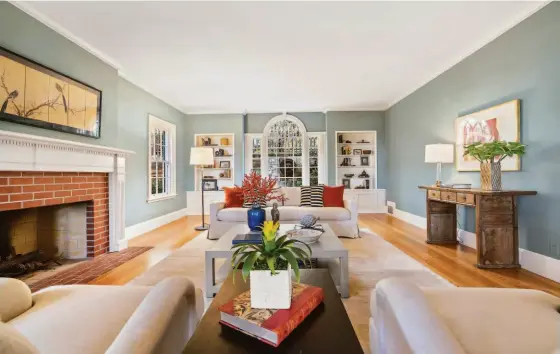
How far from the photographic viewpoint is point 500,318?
1152 mm

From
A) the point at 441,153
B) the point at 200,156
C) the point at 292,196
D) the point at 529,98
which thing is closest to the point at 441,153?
the point at 441,153

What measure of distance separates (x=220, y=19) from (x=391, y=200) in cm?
546

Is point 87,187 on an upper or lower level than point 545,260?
upper

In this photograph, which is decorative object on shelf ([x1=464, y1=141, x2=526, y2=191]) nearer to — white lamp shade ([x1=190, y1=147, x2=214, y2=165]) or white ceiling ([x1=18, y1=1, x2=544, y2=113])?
white ceiling ([x1=18, y1=1, x2=544, y2=113])

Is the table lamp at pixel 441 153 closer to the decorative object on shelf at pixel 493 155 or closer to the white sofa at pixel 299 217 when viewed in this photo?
the decorative object on shelf at pixel 493 155

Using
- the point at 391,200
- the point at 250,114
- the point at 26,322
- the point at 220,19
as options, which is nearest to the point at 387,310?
the point at 26,322

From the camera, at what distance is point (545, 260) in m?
2.81

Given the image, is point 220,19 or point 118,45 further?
point 118,45

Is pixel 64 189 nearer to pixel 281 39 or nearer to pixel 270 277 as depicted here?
pixel 281 39

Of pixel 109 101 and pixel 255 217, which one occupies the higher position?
pixel 109 101

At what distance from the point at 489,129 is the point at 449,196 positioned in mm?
909

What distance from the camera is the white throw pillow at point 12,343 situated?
1.91 ft

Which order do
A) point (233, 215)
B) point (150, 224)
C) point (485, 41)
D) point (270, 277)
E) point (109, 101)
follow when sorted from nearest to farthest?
A: point (270, 277)
point (485, 41)
point (109, 101)
point (233, 215)
point (150, 224)

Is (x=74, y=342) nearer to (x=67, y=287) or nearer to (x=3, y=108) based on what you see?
(x=67, y=287)
